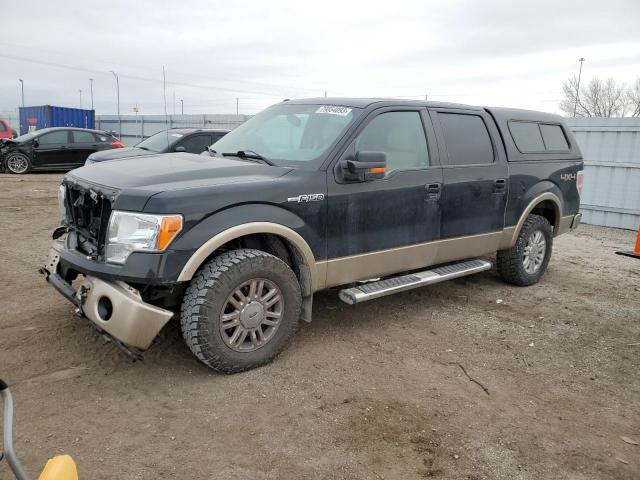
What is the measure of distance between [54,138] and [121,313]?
14.8m

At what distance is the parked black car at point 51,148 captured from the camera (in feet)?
50.9

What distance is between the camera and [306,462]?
9.21 feet

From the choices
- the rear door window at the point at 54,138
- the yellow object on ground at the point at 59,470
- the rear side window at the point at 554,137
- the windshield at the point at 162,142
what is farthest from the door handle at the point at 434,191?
the rear door window at the point at 54,138

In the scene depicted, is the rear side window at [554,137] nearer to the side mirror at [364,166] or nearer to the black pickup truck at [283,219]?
the black pickup truck at [283,219]

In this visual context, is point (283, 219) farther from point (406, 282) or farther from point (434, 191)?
point (434, 191)

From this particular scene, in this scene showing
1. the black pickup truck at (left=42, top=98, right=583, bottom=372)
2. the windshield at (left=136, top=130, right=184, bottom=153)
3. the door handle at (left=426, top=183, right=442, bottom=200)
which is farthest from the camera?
the windshield at (left=136, top=130, right=184, bottom=153)

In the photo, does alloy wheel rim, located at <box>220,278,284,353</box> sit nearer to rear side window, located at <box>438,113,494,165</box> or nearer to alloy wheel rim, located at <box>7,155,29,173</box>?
rear side window, located at <box>438,113,494,165</box>

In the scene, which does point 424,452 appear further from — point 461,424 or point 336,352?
point 336,352

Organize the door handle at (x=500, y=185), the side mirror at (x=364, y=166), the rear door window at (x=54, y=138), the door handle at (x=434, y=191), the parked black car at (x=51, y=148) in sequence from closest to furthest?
the side mirror at (x=364, y=166)
the door handle at (x=434, y=191)
the door handle at (x=500, y=185)
the parked black car at (x=51, y=148)
the rear door window at (x=54, y=138)

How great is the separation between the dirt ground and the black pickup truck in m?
0.34

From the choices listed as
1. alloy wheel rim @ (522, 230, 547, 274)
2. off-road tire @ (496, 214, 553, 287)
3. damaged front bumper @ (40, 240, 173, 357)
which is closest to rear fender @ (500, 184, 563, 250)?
off-road tire @ (496, 214, 553, 287)

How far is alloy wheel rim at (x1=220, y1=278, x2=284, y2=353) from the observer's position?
3.59m

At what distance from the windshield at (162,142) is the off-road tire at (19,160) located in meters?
6.44

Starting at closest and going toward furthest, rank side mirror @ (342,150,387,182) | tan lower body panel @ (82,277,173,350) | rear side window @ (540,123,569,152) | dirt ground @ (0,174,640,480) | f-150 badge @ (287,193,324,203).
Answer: dirt ground @ (0,174,640,480) → tan lower body panel @ (82,277,173,350) → f-150 badge @ (287,193,324,203) → side mirror @ (342,150,387,182) → rear side window @ (540,123,569,152)
